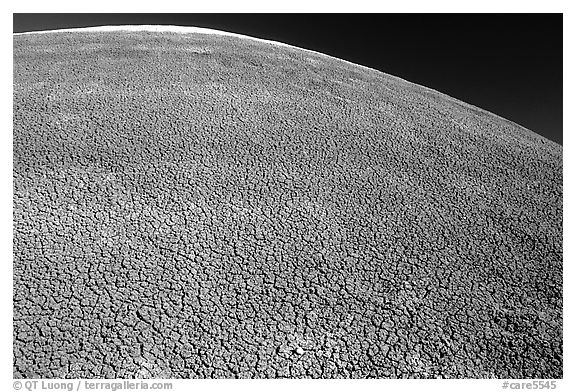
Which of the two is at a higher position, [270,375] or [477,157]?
[477,157]

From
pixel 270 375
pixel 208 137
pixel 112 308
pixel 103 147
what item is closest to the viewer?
pixel 270 375

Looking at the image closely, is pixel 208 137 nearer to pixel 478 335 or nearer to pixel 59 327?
pixel 59 327

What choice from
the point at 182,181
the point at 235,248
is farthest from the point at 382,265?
Result: the point at 182,181

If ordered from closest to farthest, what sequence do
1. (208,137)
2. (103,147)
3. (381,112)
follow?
(103,147), (208,137), (381,112)

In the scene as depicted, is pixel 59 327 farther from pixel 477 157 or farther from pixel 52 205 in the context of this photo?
pixel 477 157

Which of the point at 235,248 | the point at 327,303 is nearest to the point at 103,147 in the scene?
the point at 235,248

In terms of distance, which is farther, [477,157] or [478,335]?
[477,157]
